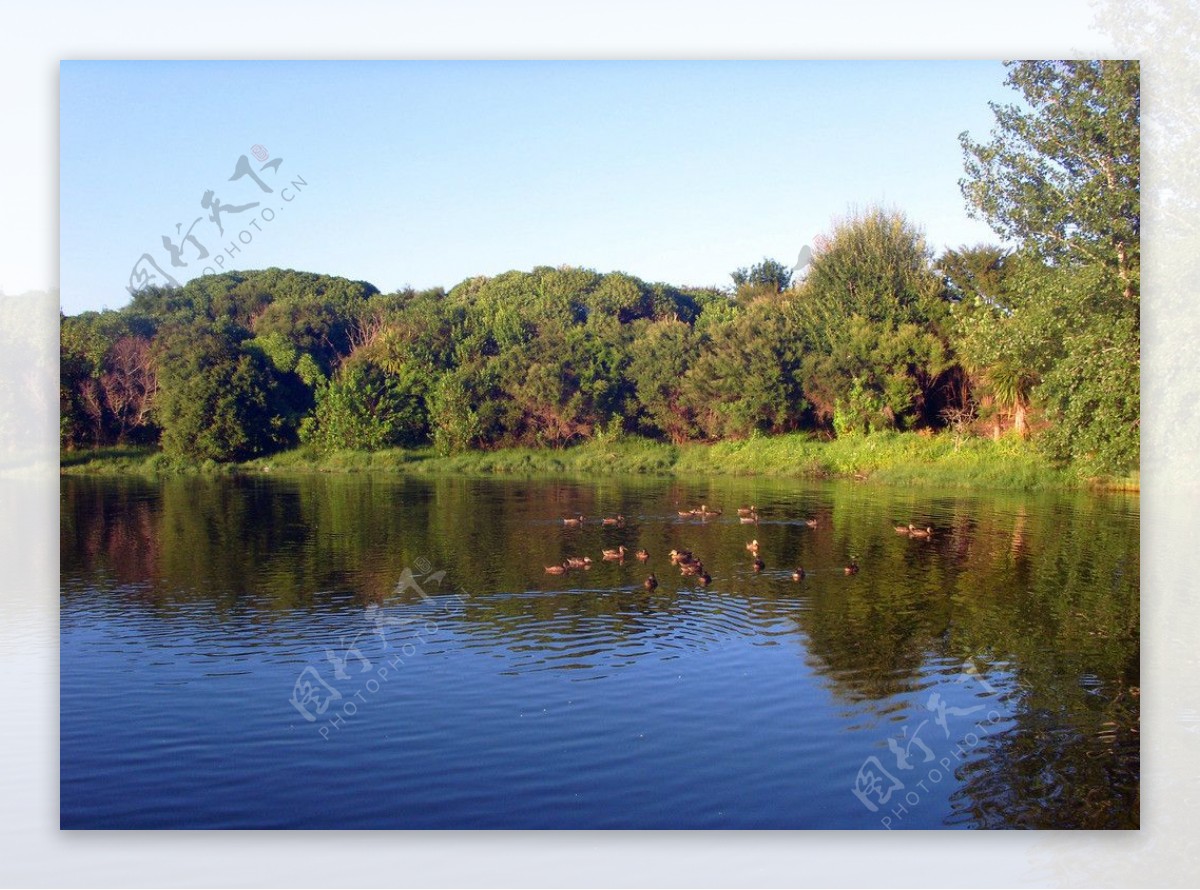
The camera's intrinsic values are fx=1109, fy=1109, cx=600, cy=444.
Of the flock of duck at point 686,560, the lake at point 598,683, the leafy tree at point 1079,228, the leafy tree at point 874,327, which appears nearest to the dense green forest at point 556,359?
the leafy tree at point 874,327

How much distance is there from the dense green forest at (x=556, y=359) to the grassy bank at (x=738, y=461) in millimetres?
450

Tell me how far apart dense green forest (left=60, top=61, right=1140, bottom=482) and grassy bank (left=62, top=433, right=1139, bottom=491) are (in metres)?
0.45

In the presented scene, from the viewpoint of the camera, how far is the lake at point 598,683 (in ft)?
27.8

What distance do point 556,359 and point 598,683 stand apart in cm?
1939

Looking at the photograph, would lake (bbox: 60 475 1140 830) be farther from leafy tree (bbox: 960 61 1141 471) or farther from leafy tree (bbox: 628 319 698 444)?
leafy tree (bbox: 628 319 698 444)

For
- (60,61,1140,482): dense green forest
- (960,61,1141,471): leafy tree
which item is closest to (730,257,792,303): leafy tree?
(60,61,1140,482): dense green forest

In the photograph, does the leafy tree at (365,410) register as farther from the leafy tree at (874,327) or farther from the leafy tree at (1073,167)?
the leafy tree at (1073,167)

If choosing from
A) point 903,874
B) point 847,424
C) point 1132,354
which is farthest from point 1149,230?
point 847,424

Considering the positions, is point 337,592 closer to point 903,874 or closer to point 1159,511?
point 903,874

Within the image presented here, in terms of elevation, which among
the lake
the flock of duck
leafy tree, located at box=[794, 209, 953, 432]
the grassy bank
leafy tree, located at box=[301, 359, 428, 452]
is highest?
leafy tree, located at box=[794, 209, 953, 432]

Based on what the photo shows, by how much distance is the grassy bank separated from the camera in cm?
2894

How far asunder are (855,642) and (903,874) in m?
4.39

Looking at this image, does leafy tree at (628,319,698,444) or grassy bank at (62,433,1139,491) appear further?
grassy bank at (62,433,1139,491)

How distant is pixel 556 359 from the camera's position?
1168 inches
